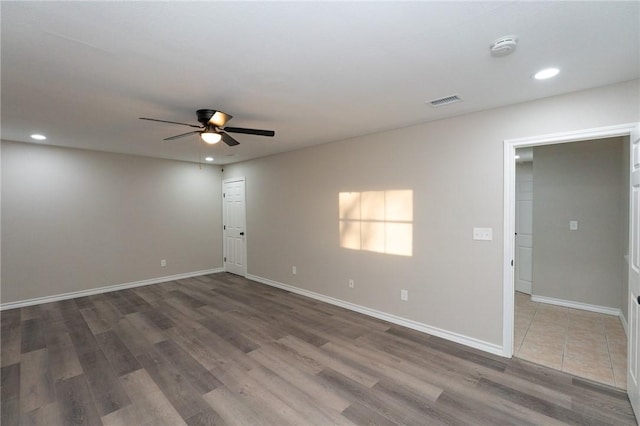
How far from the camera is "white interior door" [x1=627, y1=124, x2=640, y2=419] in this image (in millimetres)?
2061

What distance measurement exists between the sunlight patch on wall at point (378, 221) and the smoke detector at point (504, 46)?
1.92 m

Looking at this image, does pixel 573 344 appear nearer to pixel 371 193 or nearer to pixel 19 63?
pixel 371 193

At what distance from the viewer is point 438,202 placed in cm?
338

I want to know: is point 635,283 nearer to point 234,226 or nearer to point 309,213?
point 309,213

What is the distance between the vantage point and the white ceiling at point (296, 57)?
1.50m

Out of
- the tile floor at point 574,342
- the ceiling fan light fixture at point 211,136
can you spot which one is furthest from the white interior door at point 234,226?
the tile floor at point 574,342

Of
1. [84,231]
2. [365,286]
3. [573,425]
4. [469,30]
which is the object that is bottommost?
[573,425]

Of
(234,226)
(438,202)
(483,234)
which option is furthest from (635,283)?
(234,226)

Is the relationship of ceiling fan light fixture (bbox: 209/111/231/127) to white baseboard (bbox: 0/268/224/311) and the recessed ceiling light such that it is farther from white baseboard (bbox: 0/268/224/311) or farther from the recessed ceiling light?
white baseboard (bbox: 0/268/224/311)

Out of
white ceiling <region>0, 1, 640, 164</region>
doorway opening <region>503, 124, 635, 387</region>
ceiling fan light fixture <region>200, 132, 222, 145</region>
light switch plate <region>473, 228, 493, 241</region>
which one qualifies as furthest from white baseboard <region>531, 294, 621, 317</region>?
ceiling fan light fixture <region>200, 132, 222, 145</region>

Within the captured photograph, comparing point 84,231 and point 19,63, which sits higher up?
point 19,63

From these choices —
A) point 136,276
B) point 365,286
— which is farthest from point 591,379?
point 136,276

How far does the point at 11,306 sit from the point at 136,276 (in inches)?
65.1

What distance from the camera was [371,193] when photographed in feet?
13.2
